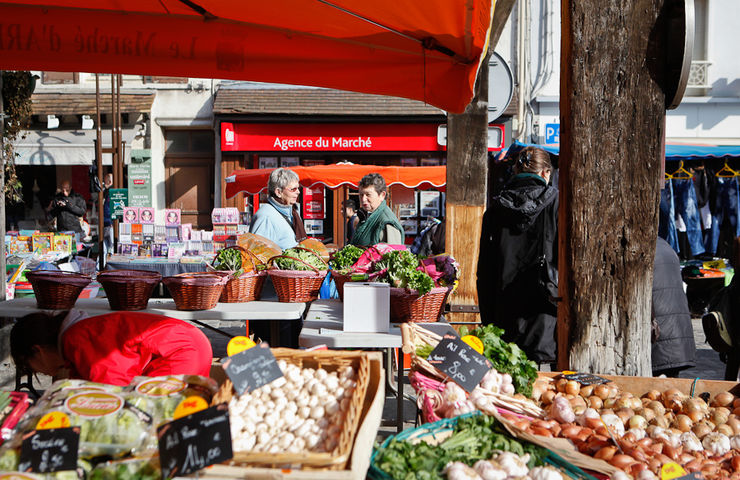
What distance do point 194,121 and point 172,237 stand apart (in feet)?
29.9

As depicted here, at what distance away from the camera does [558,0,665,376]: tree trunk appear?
9.66 ft

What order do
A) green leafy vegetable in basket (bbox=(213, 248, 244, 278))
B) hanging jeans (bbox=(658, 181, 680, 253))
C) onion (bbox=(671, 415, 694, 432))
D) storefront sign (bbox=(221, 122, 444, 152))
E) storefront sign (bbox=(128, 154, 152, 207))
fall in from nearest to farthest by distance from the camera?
onion (bbox=(671, 415, 694, 432)) → green leafy vegetable in basket (bbox=(213, 248, 244, 278)) → hanging jeans (bbox=(658, 181, 680, 253)) → storefront sign (bbox=(128, 154, 152, 207)) → storefront sign (bbox=(221, 122, 444, 152))

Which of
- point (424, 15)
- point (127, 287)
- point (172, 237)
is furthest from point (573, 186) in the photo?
point (172, 237)

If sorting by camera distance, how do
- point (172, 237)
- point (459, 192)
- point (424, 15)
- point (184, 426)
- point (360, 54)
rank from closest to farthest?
1. point (184, 426)
2. point (424, 15)
3. point (360, 54)
4. point (459, 192)
5. point (172, 237)

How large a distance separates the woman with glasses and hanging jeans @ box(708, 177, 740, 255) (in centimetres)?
875

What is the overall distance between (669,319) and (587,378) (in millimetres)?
1117

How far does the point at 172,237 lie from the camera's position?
8.92 meters

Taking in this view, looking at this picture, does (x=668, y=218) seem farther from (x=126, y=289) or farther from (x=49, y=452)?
(x=49, y=452)

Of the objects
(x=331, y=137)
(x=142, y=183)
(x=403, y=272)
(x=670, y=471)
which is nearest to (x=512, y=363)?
(x=670, y=471)

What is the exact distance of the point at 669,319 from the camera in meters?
3.75

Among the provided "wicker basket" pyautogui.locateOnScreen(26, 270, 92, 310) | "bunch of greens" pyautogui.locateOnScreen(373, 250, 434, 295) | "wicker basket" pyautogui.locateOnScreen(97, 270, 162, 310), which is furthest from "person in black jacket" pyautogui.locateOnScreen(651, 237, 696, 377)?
"wicker basket" pyautogui.locateOnScreen(26, 270, 92, 310)

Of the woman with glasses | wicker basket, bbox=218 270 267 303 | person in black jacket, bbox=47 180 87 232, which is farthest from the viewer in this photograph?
person in black jacket, bbox=47 180 87 232

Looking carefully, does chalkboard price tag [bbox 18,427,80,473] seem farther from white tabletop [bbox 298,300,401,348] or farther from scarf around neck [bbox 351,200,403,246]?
scarf around neck [bbox 351,200,403,246]

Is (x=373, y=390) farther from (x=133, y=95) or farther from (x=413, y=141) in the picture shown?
(x=133, y=95)
